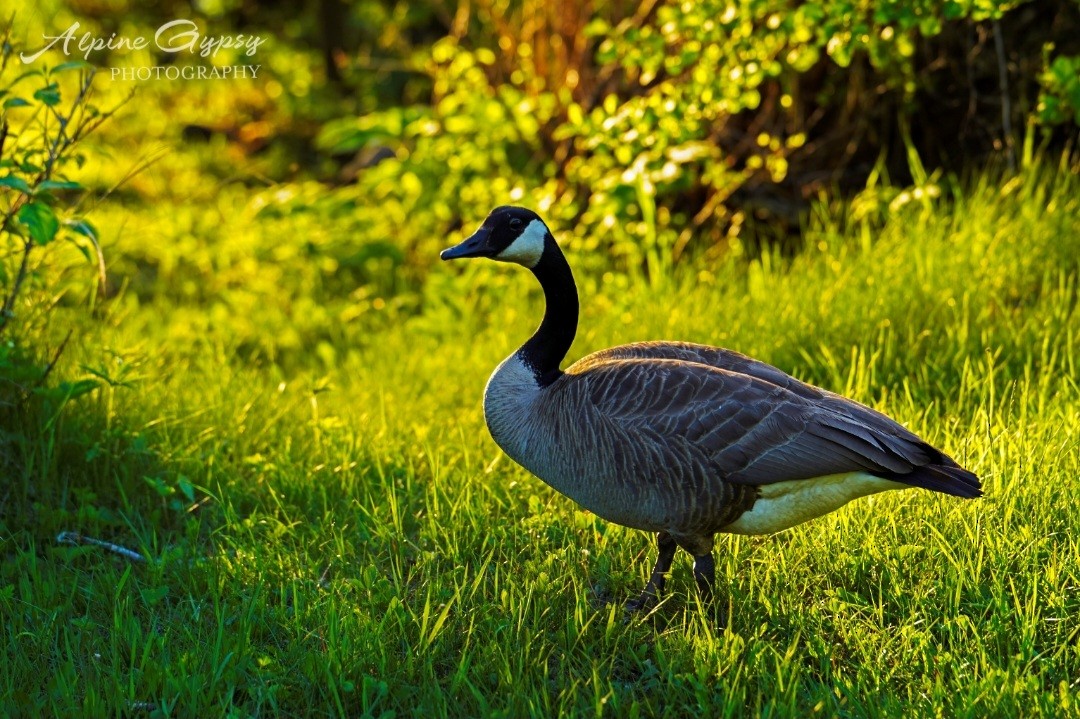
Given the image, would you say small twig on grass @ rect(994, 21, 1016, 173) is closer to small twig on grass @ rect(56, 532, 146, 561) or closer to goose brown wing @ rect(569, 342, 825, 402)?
goose brown wing @ rect(569, 342, 825, 402)

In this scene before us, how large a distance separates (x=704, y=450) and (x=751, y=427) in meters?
0.17

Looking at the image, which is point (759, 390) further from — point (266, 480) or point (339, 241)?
point (339, 241)

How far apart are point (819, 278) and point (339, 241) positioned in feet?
12.1

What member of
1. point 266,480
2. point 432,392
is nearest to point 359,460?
point 266,480

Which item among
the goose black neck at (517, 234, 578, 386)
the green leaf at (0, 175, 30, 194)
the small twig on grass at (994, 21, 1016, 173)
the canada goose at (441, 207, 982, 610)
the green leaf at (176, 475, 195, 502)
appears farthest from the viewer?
the small twig on grass at (994, 21, 1016, 173)

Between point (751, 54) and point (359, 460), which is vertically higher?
point (751, 54)

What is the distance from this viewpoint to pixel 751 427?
12.7 feet

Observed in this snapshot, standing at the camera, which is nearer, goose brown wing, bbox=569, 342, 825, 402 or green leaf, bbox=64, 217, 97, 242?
goose brown wing, bbox=569, 342, 825, 402

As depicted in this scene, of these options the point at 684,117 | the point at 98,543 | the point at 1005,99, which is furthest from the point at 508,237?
the point at 1005,99

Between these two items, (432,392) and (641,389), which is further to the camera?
(432,392)

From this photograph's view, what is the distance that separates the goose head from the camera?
4.34 meters

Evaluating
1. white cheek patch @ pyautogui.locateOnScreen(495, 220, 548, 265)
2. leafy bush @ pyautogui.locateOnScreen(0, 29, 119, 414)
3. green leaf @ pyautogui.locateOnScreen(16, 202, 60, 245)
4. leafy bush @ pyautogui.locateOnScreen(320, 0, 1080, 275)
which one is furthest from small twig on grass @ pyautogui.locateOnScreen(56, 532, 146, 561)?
leafy bush @ pyautogui.locateOnScreen(320, 0, 1080, 275)

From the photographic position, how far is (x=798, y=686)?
3.62 m

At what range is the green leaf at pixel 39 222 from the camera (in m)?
4.36
